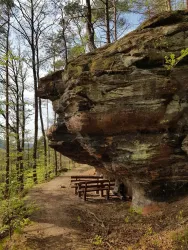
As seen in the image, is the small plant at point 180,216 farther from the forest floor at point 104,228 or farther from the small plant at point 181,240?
the small plant at point 181,240

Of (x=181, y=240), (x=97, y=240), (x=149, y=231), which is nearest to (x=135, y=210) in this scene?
(x=149, y=231)

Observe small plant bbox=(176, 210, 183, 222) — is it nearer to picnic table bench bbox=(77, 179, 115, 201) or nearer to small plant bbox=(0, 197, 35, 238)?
small plant bbox=(0, 197, 35, 238)

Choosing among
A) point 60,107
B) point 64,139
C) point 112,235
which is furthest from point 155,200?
point 60,107

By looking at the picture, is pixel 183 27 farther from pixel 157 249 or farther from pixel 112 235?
pixel 112 235

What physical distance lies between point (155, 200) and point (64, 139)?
5.24 m

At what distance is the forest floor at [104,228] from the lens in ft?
24.6

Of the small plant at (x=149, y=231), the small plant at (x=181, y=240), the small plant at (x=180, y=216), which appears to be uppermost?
the small plant at (x=180, y=216)

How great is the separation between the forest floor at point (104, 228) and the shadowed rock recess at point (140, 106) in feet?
3.71

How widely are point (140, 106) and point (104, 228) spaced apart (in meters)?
5.15

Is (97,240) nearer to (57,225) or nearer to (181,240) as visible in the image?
(57,225)

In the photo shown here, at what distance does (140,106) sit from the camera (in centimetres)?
873

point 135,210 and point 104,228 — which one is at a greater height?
point 135,210

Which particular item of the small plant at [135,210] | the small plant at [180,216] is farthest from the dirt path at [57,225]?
the small plant at [180,216]

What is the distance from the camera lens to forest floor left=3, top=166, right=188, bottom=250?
24.6 feet
